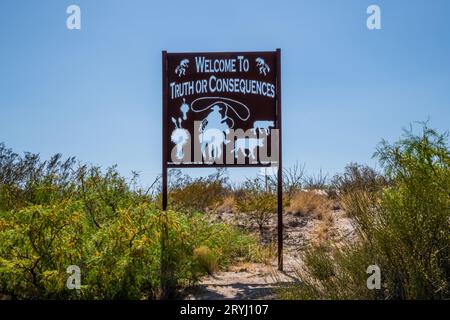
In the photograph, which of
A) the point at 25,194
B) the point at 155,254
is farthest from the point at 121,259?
the point at 25,194

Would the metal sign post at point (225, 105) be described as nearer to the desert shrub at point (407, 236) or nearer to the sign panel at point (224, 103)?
the sign panel at point (224, 103)

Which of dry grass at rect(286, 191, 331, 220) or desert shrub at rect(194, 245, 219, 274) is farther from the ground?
dry grass at rect(286, 191, 331, 220)

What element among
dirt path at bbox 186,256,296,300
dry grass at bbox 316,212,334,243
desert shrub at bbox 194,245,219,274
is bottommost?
dirt path at bbox 186,256,296,300

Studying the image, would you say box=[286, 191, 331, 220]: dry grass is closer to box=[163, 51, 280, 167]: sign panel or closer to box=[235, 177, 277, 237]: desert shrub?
box=[235, 177, 277, 237]: desert shrub

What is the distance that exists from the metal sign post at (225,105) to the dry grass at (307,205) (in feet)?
16.6

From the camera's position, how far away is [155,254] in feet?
21.9

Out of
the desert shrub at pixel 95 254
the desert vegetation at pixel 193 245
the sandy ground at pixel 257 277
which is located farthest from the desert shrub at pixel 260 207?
the desert shrub at pixel 95 254

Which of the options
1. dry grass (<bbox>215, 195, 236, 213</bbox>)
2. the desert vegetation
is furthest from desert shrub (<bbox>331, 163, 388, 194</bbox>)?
dry grass (<bbox>215, 195, 236, 213</bbox>)

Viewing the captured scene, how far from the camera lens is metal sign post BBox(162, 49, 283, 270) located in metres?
8.51

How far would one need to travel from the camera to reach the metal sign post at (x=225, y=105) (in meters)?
8.51

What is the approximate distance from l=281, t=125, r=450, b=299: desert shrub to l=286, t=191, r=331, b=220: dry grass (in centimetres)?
768

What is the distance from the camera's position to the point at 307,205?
13.8 m
